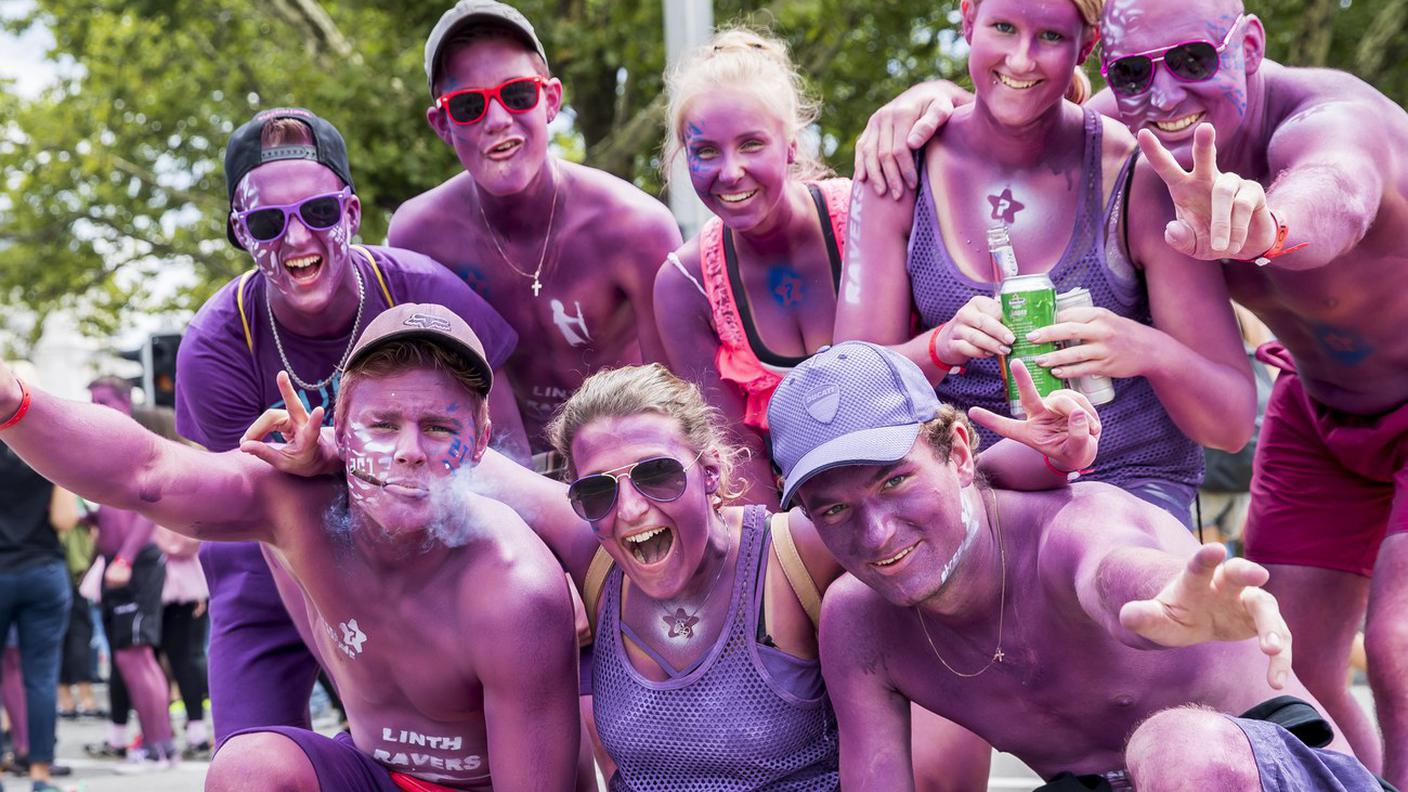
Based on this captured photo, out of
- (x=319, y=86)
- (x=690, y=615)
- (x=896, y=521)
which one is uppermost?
(x=319, y=86)

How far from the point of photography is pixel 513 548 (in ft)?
10.9

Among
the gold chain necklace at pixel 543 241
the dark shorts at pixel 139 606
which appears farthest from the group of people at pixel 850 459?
the dark shorts at pixel 139 606

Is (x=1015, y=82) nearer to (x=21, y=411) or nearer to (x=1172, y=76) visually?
(x=1172, y=76)

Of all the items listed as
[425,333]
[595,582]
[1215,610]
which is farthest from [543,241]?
[1215,610]

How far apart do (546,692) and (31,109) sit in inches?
580

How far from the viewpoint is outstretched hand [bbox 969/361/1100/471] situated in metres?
2.77

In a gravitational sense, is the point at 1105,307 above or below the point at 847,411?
above

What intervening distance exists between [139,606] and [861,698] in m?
6.73

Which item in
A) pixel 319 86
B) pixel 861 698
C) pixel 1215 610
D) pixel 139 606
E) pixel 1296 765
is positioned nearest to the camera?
pixel 1215 610

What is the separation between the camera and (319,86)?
10.8 m

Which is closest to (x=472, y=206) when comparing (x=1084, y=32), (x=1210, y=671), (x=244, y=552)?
(x=244, y=552)

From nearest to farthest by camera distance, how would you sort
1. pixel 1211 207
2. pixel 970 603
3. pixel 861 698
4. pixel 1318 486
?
1. pixel 1211 207
2. pixel 970 603
3. pixel 861 698
4. pixel 1318 486

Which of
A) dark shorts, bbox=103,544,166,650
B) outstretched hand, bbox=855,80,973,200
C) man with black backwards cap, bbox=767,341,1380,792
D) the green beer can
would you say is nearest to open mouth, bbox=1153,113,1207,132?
the green beer can

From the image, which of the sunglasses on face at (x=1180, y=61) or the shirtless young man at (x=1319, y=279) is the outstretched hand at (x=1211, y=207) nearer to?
the shirtless young man at (x=1319, y=279)
